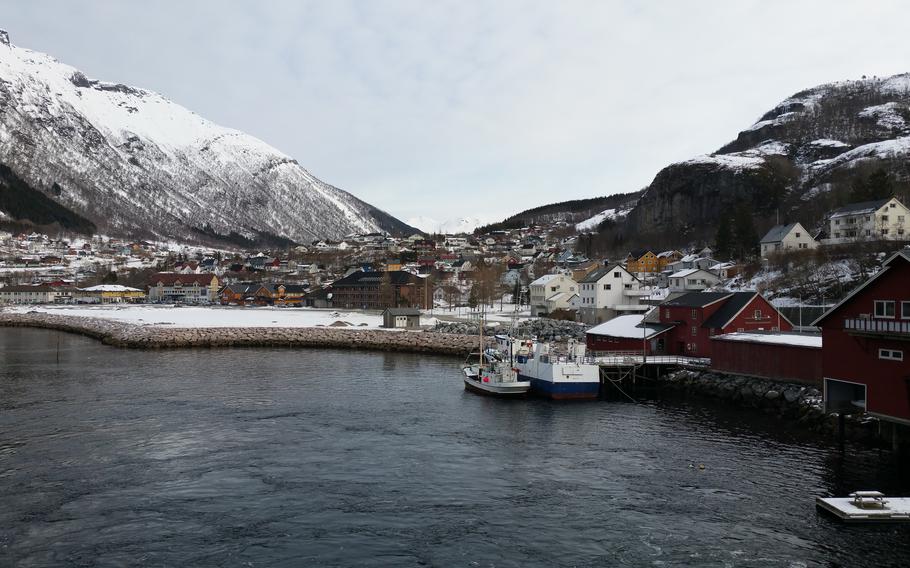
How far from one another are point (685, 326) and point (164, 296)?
142 meters

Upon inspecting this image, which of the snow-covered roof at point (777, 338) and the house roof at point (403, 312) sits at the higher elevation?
the house roof at point (403, 312)

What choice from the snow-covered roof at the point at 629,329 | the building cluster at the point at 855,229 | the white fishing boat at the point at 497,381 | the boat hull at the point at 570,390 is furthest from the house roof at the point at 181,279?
the boat hull at the point at 570,390

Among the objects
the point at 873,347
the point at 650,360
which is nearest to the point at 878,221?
the point at 650,360

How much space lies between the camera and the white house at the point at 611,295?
246 feet

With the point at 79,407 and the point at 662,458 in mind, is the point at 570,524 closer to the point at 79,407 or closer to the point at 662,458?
the point at 662,458

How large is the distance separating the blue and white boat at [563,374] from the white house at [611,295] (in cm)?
3669

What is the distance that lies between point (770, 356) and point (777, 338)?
1.89 m

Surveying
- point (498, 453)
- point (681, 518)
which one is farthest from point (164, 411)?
point (681, 518)

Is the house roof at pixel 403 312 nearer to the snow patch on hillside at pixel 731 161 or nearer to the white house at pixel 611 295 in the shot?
the white house at pixel 611 295

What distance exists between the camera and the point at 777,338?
35.9m

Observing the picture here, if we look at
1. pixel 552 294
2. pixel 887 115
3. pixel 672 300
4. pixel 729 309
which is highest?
pixel 887 115

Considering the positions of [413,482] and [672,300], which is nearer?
[413,482]

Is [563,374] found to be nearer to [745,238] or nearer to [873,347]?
[873,347]

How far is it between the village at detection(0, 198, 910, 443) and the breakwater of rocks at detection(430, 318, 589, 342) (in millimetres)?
646
